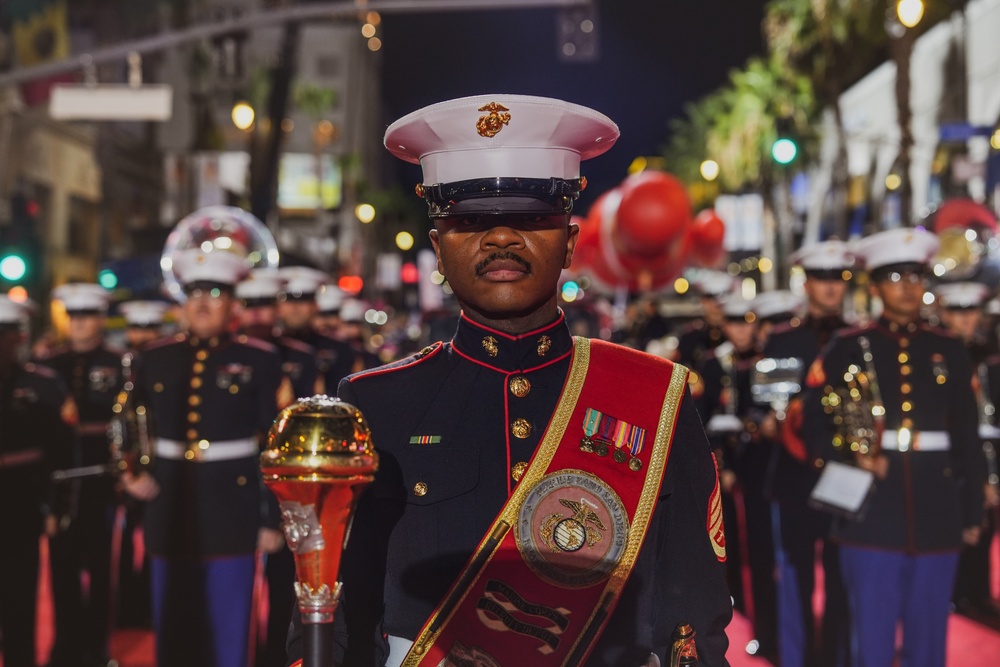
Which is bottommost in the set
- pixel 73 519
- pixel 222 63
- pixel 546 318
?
pixel 73 519

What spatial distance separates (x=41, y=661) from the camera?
7840mm

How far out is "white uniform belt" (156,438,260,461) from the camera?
6.60m

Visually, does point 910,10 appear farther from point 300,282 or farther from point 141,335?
point 141,335

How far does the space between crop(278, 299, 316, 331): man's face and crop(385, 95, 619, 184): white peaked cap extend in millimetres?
7893

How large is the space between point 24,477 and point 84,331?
190 cm

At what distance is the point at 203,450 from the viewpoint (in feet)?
21.6

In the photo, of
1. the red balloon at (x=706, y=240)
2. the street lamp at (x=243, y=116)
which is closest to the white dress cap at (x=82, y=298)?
the street lamp at (x=243, y=116)

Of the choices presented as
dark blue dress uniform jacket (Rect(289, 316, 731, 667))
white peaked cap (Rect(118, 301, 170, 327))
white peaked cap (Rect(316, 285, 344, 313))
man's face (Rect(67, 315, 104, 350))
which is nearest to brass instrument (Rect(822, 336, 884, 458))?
dark blue dress uniform jacket (Rect(289, 316, 731, 667))

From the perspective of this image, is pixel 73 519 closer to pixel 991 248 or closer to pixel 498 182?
pixel 498 182

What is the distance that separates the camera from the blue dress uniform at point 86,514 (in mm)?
7723

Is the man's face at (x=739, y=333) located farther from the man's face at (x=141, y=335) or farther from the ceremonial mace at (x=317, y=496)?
the ceremonial mace at (x=317, y=496)

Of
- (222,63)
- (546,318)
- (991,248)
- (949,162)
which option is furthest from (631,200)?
(546,318)

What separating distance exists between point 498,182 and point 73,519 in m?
6.57

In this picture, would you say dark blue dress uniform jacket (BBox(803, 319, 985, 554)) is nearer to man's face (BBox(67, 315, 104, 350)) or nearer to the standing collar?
the standing collar
